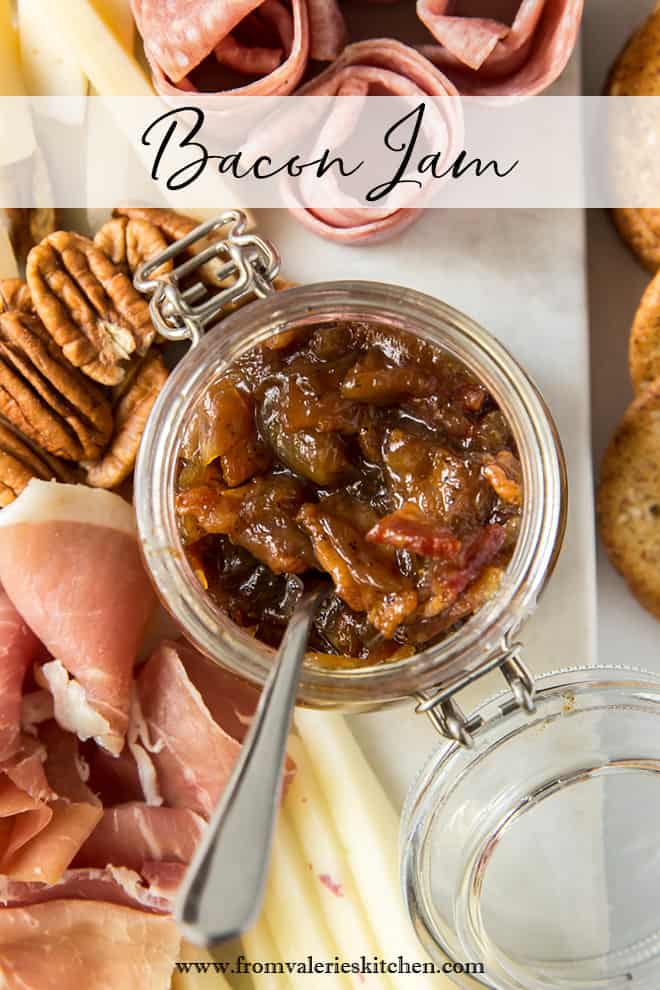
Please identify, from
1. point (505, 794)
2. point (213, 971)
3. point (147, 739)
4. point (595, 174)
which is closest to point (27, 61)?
point (595, 174)

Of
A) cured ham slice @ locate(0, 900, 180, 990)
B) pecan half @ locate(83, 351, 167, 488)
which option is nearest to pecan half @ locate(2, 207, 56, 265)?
pecan half @ locate(83, 351, 167, 488)

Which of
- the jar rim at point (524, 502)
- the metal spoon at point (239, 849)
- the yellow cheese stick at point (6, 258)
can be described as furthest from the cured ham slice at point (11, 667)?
the metal spoon at point (239, 849)

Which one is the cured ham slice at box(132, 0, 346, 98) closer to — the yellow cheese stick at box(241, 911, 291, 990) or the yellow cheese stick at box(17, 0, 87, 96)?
the yellow cheese stick at box(17, 0, 87, 96)

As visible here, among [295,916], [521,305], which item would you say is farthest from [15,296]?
[295,916]

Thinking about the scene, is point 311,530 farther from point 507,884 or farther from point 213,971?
point 213,971

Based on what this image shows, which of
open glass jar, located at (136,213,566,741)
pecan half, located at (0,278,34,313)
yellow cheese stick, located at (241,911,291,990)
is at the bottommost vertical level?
yellow cheese stick, located at (241,911,291,990)
